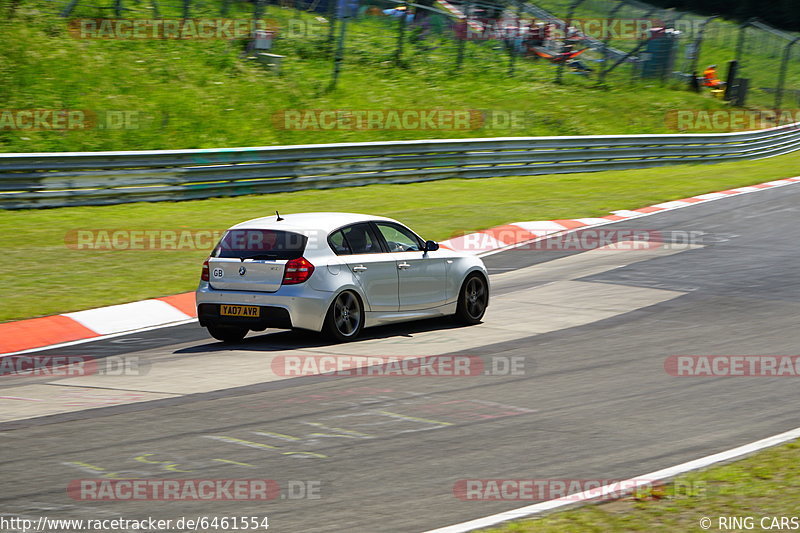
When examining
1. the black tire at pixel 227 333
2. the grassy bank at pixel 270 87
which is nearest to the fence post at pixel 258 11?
the grassy bank at pixel 270 87

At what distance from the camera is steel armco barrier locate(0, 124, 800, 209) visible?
61.4 feet

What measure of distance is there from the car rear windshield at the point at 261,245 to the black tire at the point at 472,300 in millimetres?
2350

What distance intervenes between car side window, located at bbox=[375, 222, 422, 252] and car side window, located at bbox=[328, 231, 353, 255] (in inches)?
26.0

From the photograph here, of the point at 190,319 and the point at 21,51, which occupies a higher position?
the point at 21,51

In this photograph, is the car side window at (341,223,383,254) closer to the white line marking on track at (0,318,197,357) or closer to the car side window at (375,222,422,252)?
the car side window at (375,222,422,252)

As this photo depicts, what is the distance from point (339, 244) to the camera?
10859mm

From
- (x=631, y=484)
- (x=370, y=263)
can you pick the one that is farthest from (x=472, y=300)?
(x=631, y=484)

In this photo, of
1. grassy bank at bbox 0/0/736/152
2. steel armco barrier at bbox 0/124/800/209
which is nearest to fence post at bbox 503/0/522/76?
grassy bank at bbox 0/0/736/152

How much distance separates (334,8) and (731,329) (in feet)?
68.7

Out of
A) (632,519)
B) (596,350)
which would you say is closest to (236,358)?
(596,350)

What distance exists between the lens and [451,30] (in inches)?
1282

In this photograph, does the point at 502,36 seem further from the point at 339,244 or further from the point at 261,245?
the point at 261,245

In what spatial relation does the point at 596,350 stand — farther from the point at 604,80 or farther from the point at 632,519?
the point at 604,80

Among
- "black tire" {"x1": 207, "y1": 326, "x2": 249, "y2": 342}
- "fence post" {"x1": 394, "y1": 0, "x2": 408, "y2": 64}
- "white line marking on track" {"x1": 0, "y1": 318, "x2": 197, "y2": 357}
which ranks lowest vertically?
"white line marking on track" {"x1": 0, "y1": 318, "x2": 197, "y2": 357}
